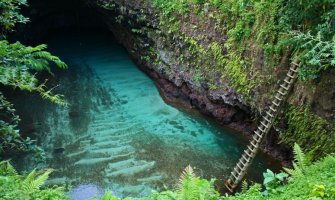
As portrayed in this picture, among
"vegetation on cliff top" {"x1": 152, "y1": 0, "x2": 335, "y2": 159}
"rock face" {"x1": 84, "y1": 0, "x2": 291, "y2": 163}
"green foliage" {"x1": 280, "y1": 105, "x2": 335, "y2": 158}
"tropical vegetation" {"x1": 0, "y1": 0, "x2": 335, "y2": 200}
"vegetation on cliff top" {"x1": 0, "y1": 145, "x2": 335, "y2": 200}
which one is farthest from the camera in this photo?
"rock face" {"x1": 84, "y1": 0, "x2": 291, "y2": 163}

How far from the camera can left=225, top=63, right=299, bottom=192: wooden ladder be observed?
8.28 meters

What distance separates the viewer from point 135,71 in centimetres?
1498

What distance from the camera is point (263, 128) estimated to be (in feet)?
28.1

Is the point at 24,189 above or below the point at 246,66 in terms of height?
below

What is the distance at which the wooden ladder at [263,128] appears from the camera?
27.2 ft

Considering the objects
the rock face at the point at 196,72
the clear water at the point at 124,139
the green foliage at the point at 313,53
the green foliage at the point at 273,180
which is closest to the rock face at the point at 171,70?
the rock face at the point at 196,72

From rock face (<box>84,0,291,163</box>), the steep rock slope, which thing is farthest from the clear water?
the steep rock slope

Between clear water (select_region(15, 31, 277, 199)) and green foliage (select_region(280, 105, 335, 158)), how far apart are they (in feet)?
3.88

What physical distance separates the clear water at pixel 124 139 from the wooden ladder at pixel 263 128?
53 centimetres

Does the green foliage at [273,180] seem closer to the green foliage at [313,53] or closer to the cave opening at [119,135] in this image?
the green foliage at [313,53]

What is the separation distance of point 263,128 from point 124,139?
4.17 meters

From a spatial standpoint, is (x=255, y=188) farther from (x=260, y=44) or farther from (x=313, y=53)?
(x=260, y=44)

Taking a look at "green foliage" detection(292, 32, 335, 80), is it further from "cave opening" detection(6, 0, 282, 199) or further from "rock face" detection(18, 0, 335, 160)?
"cave opening" detection(6, 0, 282, 199)

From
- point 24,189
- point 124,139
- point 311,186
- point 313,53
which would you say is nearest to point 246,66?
point 313,53
